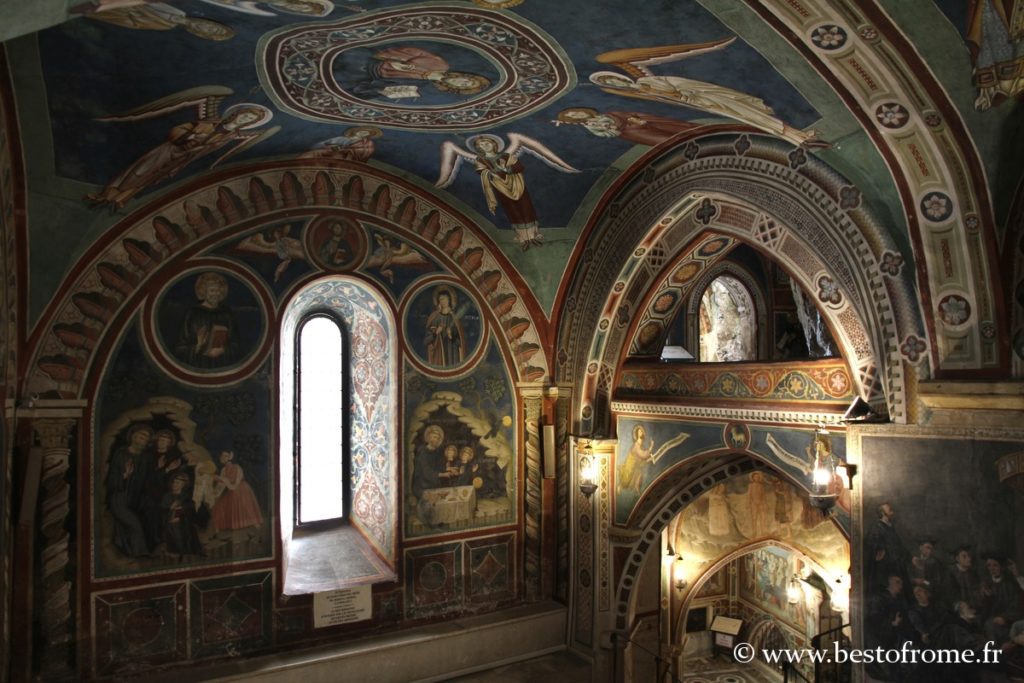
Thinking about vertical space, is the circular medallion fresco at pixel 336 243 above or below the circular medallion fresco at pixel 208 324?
above

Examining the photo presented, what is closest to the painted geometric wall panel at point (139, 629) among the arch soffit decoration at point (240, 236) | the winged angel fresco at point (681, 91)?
the arch soffit decoration at point (240, 236)

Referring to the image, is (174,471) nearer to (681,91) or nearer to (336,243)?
(336,243)

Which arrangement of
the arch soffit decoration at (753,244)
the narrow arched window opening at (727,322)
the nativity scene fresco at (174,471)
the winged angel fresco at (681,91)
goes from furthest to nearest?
the narrow arched window opening at (727,322) → the nativity scene fresco at (174,471) → the arch soffit decoration at (753,244) → the winged angel fresco at (681,91)

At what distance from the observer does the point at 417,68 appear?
6730 mm

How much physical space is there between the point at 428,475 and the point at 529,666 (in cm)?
297

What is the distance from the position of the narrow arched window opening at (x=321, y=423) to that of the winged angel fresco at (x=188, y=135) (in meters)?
3.19

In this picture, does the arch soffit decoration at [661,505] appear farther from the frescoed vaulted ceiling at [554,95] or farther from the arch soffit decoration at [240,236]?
the frescoed vaulted ceiling at [554,95]

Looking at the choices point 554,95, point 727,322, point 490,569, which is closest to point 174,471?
point 490,569

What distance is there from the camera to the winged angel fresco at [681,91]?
6.21m

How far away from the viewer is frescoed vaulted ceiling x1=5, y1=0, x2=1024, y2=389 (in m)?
5.18

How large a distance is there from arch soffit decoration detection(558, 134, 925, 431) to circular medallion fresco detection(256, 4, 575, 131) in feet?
7.52

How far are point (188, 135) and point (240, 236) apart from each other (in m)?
1.99

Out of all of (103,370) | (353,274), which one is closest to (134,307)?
(103,370)

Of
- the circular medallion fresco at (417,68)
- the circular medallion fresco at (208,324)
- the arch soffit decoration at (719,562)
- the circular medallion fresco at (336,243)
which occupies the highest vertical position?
the circular medallion fresco at (417,68)
